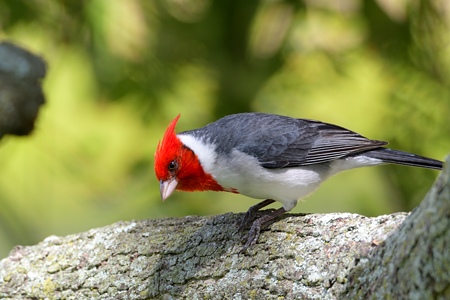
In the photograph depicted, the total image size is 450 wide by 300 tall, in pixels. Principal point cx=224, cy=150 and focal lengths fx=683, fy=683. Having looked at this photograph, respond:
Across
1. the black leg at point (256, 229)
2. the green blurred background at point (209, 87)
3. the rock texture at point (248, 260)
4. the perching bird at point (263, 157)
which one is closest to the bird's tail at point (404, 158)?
the perching bird at point (263, 157)

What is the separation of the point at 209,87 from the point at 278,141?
3.61ft

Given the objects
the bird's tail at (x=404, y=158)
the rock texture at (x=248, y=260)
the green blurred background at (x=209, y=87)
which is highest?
the green blurred background at (x=209, y=87)

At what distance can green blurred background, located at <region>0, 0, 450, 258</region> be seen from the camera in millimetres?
4039

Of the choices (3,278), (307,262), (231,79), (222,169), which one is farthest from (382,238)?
(231,79)

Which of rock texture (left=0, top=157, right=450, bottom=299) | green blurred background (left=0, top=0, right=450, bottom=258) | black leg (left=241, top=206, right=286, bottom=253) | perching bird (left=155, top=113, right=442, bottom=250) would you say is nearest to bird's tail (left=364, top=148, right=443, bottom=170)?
perching bird (left=155, top=113, right=442, bottom=250)

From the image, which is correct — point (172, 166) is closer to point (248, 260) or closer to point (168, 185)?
point (168, 185)

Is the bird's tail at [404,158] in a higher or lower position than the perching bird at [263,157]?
lower

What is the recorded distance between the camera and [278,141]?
3514 millimetres

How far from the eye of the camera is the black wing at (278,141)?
137 inches

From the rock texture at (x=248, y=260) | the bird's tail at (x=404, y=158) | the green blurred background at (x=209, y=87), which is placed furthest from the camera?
the green blurred background at (x=209, y=87)

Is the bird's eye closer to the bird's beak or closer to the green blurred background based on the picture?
the bird's beak

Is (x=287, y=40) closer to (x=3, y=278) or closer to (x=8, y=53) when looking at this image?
(x=8, y=53)

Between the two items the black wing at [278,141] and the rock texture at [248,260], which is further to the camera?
the black wing at [278,141]

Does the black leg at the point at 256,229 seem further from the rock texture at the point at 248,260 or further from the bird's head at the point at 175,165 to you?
the bird's head at the point at 175,165
